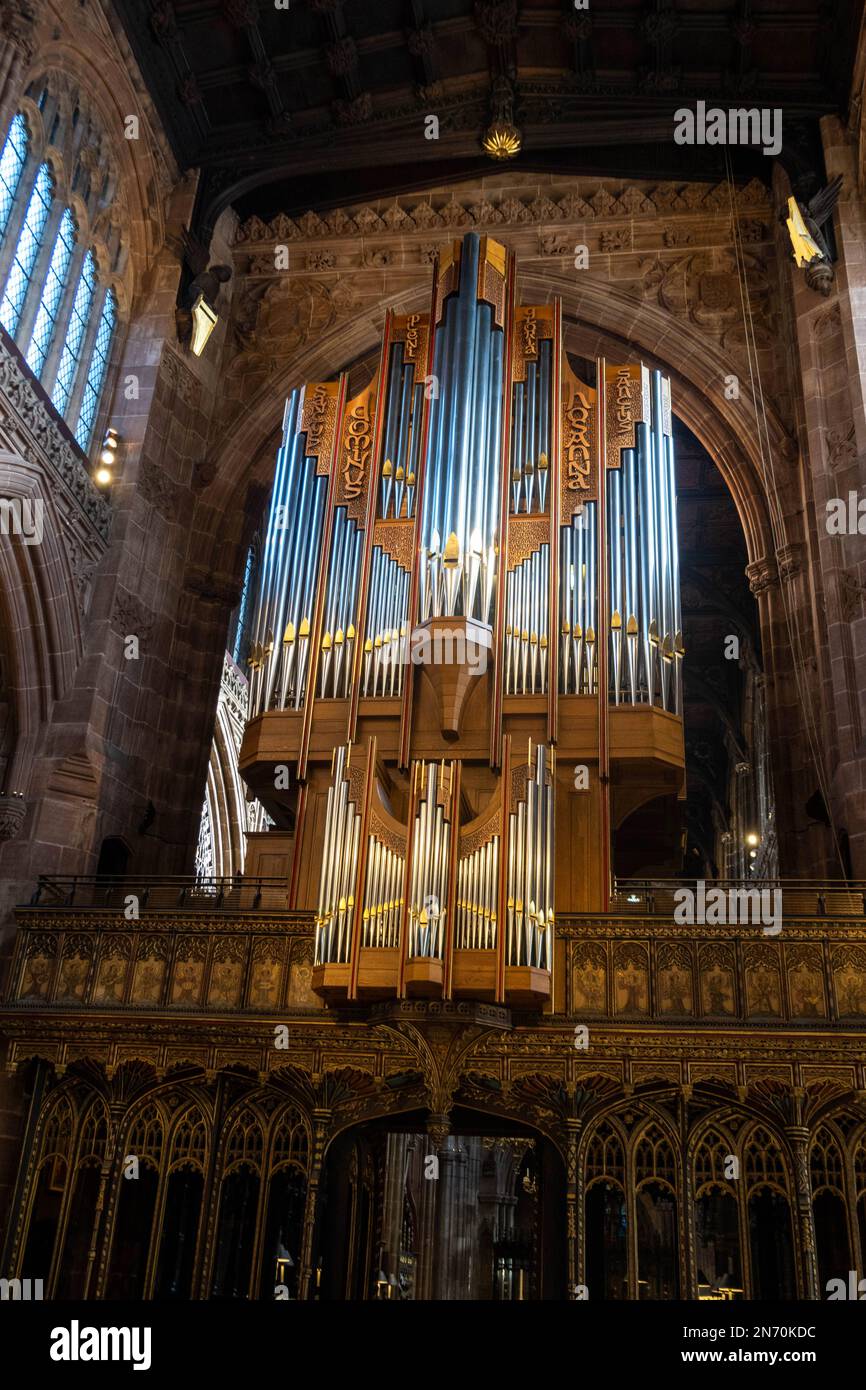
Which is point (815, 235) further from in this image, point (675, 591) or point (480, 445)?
point (675, 591)

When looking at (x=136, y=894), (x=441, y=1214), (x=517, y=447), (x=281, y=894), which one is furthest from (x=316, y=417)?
(x=441, y=1214)

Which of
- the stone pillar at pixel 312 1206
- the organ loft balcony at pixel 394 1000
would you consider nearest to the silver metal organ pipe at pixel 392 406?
the organ loft balcony at pixel 394 1000

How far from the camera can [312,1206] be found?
12812 mm

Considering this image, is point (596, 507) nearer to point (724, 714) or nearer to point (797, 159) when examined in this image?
point (797, 159)

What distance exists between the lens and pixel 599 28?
20.0 metres

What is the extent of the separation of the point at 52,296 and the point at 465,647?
7912 mm

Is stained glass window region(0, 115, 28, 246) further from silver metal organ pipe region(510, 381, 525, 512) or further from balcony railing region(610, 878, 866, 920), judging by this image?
balcony railing region(610, 878, 866, 920)

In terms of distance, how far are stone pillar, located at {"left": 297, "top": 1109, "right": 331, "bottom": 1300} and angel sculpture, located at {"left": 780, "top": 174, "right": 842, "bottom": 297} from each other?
44.5ft

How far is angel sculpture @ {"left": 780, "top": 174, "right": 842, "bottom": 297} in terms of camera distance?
18203 millimetres

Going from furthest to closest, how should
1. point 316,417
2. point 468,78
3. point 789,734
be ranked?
point 468,78
point 789,734
point 316,417

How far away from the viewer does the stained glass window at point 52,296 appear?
1663 cm

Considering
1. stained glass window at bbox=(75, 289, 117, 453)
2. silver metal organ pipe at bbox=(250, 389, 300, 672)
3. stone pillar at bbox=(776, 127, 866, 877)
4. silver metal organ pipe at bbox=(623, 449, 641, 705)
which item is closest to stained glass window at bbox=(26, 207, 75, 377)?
stained glass window at bbox=(75, 289, 117, 453)

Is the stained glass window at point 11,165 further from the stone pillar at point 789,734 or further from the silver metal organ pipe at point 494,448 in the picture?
the stone pillar at point 789,734

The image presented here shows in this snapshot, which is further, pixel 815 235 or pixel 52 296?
pixel 815 235
